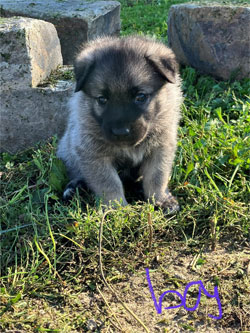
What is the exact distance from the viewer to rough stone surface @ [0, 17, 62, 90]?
3.86 m

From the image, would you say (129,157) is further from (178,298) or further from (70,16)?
(70,16)

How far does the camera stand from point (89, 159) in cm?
334

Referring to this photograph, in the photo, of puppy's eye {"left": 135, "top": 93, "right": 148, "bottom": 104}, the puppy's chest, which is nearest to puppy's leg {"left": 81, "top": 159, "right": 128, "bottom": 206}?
A: the puppy's chest

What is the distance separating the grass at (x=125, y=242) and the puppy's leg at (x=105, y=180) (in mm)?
145

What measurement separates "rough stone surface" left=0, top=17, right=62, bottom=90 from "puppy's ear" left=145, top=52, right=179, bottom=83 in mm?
1302

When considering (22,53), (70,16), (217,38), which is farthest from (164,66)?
(70,16)

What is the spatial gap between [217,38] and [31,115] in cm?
217

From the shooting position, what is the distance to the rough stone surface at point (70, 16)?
538cm

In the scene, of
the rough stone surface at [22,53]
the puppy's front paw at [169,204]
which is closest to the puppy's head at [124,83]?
the puppy's front paw at [169,204]

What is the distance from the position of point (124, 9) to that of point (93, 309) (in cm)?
751

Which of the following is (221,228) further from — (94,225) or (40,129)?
(40,129)

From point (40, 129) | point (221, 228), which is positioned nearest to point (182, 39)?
point (40, 129)

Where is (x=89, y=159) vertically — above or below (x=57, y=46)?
below

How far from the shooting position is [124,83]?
9.60 feet
